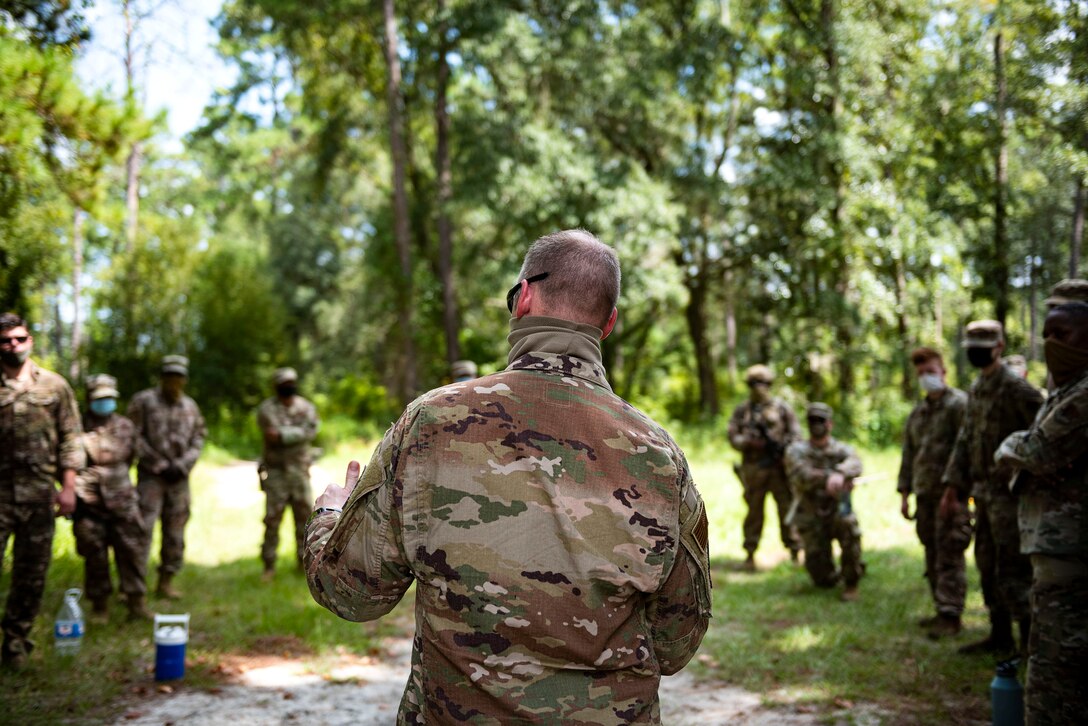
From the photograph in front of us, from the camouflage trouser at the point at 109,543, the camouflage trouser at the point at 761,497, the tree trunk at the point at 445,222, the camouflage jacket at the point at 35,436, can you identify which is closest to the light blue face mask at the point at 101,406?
the camouflage trouser at the point at 109,543

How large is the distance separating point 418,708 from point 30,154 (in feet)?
25.0

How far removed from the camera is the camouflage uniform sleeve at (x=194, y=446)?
8.94 m

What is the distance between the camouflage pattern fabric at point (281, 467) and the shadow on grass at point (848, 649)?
4.81 metres

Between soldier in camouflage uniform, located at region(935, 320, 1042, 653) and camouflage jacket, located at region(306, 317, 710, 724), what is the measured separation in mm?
4214

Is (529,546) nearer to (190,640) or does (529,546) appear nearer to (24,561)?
(24,561)

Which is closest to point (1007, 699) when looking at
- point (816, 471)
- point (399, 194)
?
point (816, 471)

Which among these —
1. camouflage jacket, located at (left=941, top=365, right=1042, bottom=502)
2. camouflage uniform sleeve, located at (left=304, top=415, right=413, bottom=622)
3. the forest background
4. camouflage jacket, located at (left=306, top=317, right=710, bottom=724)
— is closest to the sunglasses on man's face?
camouflage jacket, located at (left=306, top=317, right=710, bottom=724)

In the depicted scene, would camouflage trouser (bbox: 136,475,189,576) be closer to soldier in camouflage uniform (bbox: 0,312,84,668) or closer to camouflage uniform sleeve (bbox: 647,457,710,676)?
soldier in camouflage uniform (bbox: 0,312,84,668)

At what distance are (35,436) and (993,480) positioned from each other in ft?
21.6

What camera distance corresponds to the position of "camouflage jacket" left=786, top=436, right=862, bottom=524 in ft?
29.8

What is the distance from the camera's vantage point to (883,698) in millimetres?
5965

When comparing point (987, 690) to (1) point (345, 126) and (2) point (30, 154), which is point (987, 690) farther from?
(1) point (345, 126)

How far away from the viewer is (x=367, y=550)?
223cm

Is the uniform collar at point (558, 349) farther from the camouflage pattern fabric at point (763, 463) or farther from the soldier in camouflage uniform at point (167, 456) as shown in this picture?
the camouflage pattern fabric at point (763, 463)
